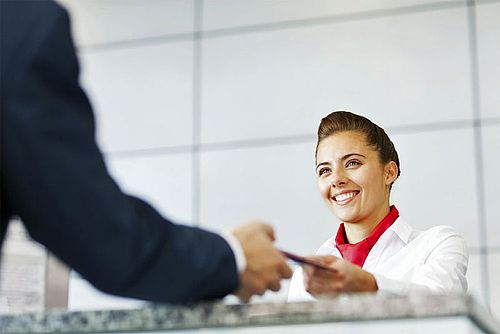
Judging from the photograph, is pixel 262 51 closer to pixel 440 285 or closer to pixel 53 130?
pixel 440 285

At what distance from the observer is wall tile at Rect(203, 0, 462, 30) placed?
15.6ft

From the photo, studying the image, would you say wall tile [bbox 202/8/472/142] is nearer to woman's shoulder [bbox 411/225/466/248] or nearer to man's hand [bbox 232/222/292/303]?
woman's shoulder [bbox 411/225/466/248]

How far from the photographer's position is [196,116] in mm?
4867

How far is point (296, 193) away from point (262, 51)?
68 centimetres

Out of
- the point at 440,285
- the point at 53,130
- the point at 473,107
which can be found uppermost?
the point at 473,107

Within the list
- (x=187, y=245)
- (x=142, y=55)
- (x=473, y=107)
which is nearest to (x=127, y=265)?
(x=187, y=245)

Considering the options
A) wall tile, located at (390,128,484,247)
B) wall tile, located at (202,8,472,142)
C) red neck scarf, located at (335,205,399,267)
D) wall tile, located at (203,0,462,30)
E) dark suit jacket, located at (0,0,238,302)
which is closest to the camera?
dark suit jacket, located at (0,0,238,302)

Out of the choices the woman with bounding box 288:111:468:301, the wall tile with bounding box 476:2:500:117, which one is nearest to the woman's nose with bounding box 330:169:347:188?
the woman with bounding box 288:111:468:301

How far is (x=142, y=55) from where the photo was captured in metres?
5.01

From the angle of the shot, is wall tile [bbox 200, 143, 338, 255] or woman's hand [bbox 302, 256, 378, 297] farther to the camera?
wall tile [bbox 200, 143, 338, 255]

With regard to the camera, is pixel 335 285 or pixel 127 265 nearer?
pixel 127 265

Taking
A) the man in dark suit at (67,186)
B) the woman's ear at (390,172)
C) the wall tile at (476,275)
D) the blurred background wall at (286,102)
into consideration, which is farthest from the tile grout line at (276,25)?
the man in dark suit at (67,186)

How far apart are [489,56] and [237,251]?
133 inches

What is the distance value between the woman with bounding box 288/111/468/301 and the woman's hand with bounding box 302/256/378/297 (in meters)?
0.57
